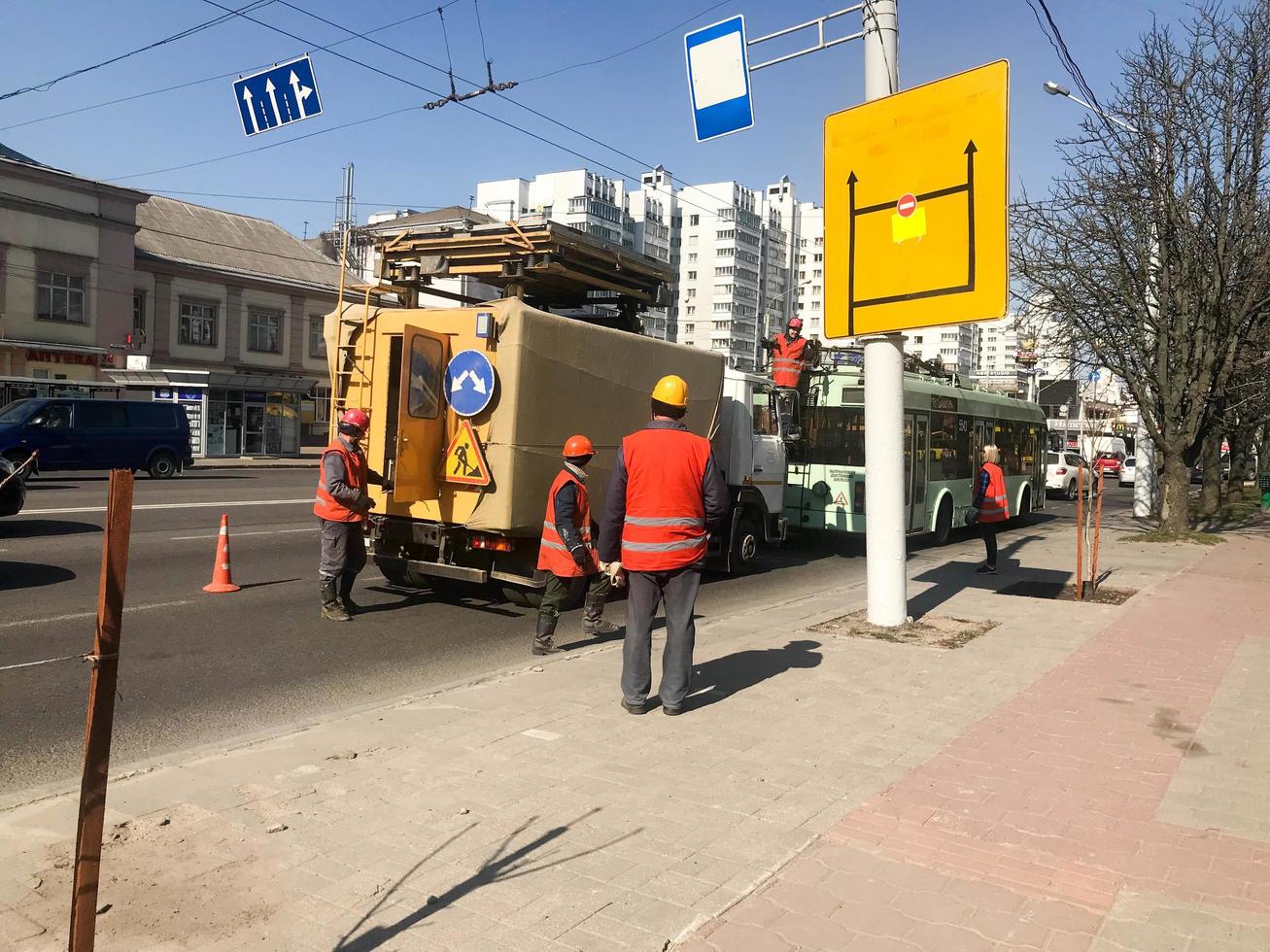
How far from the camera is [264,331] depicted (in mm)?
45281

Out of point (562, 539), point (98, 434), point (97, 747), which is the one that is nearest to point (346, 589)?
point (562, 539)

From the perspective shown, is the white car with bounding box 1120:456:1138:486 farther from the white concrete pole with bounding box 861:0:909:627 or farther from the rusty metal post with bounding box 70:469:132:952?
the rusty metal post with bounding box 70:469:132:952

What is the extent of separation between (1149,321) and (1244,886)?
1585 cm

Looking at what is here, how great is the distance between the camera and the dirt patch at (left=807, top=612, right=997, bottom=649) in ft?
27.6

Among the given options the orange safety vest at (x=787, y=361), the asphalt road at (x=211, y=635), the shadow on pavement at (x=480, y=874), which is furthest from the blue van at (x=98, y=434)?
the shadow on pavement at (x=480, y=874)

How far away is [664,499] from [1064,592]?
7.80m

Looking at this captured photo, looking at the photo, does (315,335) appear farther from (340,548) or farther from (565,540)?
(565,540)

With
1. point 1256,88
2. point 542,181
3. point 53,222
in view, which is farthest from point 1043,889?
point 542,181

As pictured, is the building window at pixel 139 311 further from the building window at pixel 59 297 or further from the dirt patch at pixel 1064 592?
the dirt patch at pixel 1064 592

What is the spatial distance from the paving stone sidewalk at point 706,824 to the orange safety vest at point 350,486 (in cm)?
271

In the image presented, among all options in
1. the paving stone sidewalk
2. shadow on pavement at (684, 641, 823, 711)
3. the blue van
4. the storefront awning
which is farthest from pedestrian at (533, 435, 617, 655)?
the storefront awning

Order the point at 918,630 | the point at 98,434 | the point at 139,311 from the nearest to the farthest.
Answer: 1. the point at 918,630
2. the point at 98,434
3. the point at 139,311

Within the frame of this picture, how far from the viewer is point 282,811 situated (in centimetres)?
432

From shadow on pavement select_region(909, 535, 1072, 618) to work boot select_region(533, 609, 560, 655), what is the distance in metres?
3.79
